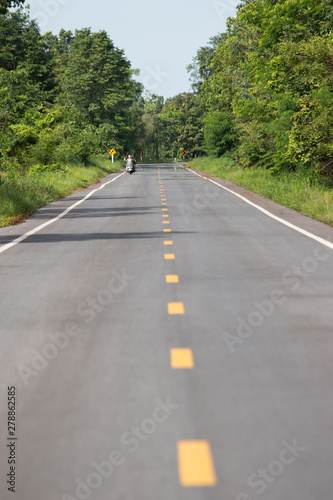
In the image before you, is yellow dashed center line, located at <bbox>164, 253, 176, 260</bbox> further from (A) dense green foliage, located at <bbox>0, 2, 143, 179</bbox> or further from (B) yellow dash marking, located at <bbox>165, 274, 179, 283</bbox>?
(A) dense green foliage, located at <bbox>0, 2, 143, 179</bbox>

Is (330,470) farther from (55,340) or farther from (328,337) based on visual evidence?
(55,340)

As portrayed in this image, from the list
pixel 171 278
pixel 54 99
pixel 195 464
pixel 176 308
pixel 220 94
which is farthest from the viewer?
pixel 54 99

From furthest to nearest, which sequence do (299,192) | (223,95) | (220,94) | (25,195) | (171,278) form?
(220,94), (223,95), (299,192), (25,195), (171,278)

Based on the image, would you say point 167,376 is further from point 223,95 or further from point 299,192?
point 223,95

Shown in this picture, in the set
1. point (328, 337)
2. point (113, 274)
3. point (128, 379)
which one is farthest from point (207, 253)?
point (128, 379)

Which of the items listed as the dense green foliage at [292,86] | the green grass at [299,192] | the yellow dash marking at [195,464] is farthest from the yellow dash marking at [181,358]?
the dense green foliage at [292,86]

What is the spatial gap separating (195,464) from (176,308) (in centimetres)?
336

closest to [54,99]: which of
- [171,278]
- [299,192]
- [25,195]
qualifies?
[25,195]

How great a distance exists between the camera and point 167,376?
15.2 feet

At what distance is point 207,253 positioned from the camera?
10.4 meters

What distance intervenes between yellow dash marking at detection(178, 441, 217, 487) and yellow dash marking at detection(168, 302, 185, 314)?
2.93 m

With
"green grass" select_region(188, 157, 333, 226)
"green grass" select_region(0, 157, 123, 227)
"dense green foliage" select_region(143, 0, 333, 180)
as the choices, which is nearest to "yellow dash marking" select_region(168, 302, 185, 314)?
"green grass" select_region(188, 157, 333, 226)

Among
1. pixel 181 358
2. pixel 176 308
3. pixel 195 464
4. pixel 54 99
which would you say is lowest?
pixel 176 308

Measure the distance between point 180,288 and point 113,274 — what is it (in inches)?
51.8
